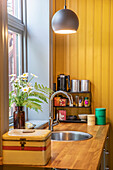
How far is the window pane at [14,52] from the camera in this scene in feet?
10.8

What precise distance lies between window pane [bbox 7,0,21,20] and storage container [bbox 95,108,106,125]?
1.51m

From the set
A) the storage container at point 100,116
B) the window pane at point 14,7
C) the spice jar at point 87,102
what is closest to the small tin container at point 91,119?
the storage container at point 100,116

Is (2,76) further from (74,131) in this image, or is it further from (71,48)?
(71,48)

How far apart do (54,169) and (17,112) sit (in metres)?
0.78

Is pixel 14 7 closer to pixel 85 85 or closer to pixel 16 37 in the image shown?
pixel 16 37

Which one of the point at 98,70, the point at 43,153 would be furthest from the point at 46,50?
the point at 43,153

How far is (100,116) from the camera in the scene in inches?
147

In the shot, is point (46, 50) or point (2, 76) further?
point (46, 50)

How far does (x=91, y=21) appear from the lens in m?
4.06

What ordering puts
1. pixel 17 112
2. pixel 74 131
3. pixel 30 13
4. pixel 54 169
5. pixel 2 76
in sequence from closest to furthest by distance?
pixel 54 169 < pixel 2 76 < pixel 17 112 < pixel 74 131 < pixel 30 13

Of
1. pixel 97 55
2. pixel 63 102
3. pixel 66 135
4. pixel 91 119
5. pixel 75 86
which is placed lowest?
pixel 66 135

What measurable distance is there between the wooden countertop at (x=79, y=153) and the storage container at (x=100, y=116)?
0.44 m

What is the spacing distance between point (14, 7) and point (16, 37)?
0.34 m

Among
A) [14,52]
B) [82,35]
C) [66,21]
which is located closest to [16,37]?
[14,52]
